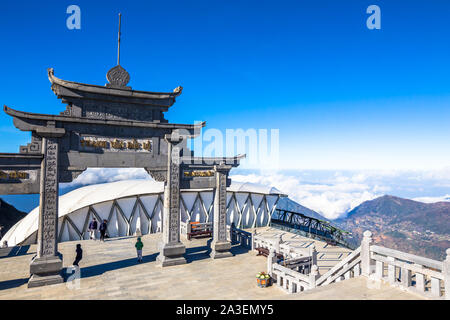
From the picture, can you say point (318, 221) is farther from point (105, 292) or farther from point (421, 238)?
point (421, 238)

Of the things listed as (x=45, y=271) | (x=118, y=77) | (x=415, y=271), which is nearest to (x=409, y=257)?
(x=415, y=271)

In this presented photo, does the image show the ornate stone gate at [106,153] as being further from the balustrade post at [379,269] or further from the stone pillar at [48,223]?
the balustrade post at [379,269]

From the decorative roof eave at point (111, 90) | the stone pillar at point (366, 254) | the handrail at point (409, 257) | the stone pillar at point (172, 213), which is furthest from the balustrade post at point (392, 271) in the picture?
the decorative roof eave at point (111, 90)

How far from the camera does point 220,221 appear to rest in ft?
59.8

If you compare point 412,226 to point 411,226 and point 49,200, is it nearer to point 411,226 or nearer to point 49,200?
point 411,226

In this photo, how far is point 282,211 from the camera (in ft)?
119

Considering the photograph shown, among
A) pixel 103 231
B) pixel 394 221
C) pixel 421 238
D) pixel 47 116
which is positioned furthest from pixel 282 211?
pixel 394 221

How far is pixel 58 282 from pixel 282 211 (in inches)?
1093

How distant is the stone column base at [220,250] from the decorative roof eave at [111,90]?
9.89m

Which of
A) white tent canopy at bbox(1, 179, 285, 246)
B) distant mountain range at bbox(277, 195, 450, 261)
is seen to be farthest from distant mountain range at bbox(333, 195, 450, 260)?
white tent canopy at bbox(1, 179, 285, 246)

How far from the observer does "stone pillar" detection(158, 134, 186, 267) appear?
644 inches

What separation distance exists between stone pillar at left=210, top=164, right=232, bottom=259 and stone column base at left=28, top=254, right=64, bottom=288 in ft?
28.3

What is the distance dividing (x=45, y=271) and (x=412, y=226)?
184841 mm
